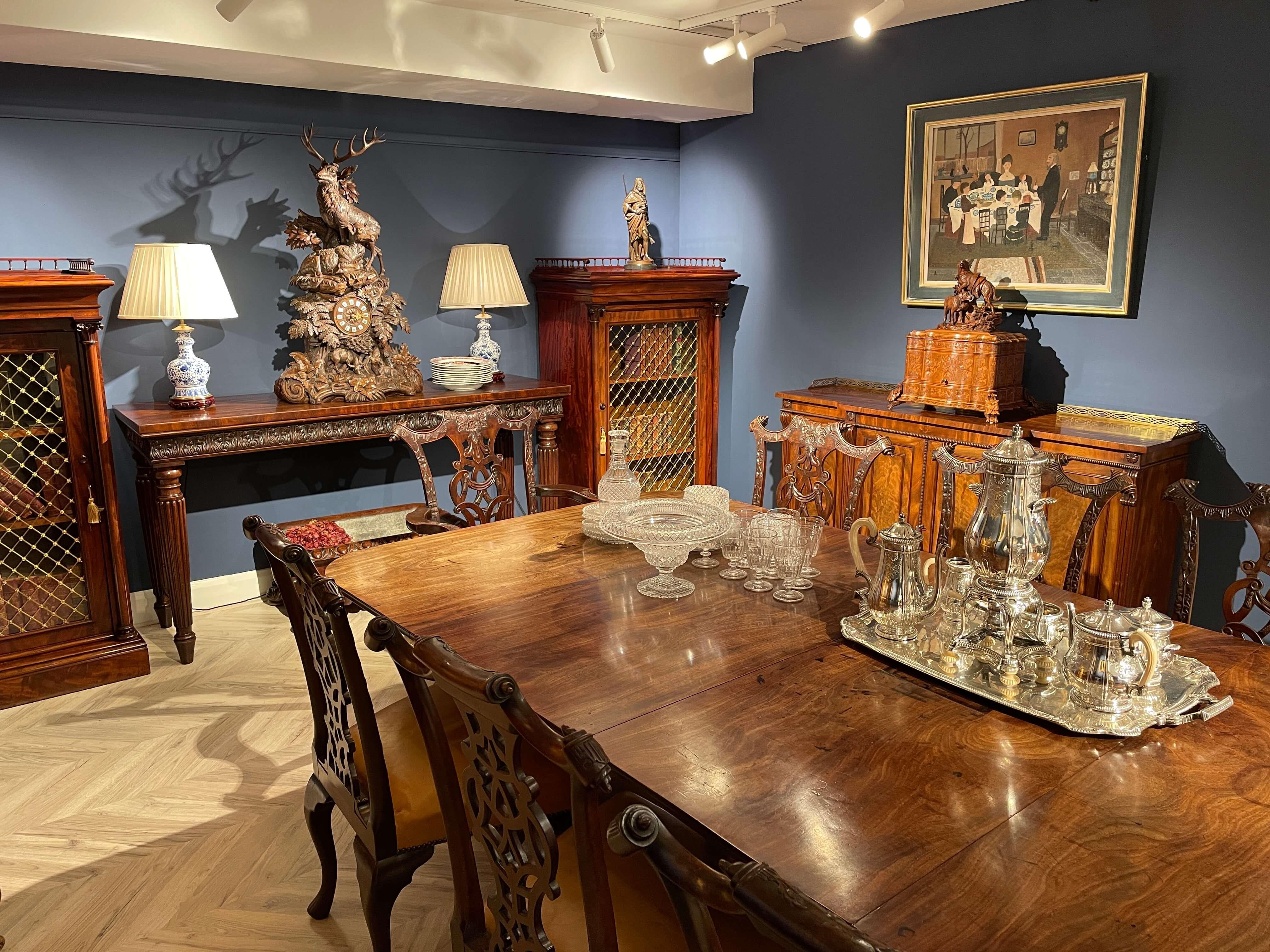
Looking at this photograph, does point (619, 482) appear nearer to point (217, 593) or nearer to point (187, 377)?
point (187, 377)

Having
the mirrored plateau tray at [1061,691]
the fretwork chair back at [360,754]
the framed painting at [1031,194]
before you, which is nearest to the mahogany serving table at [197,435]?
the fretwork chair back at [360,754]

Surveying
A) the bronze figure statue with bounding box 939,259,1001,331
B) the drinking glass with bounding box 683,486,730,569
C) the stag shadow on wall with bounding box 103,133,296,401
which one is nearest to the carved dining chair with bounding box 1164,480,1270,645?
the drinking glass with bounding box 683,486,730,569

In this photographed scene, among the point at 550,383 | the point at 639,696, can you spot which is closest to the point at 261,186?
the point at 550,383

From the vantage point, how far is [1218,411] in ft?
11.2

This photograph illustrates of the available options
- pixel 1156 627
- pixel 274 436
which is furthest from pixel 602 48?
pixel 1156 627

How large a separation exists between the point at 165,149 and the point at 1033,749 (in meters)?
3.89

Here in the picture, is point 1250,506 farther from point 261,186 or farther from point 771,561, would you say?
point 261,186

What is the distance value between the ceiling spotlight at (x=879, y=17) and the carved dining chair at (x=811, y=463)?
4.09 feet

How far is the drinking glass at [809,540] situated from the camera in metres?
2.19

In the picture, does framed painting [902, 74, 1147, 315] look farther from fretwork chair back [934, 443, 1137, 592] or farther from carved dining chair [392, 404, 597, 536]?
carved dining chair [392, 404, 597, 536]

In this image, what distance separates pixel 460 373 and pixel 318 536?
95 cm

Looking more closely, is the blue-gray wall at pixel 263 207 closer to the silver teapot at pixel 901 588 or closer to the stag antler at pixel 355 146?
the stag antler at pixel 355 146

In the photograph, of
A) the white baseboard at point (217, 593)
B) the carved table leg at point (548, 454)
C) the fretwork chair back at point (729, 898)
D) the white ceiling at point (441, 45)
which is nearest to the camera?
the fretwork chair back at point (729, 898)

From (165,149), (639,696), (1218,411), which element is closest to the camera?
(639,696)
